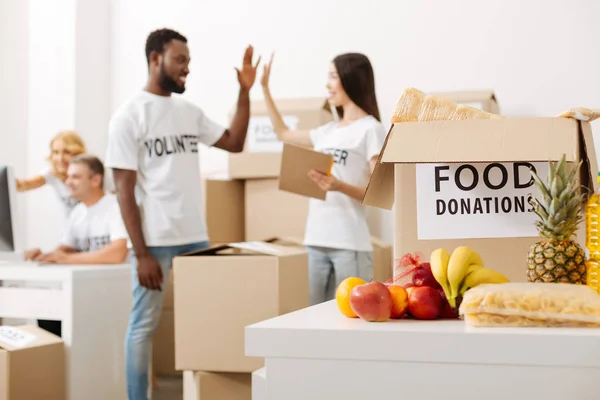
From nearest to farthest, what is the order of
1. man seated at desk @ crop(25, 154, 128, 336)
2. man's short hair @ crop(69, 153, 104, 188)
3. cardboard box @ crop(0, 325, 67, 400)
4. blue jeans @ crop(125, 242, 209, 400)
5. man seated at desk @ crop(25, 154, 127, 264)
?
1. cardboard box @ crop(0, 325, 67, 400)
2. blue jeans @ crop(125, 242, 209, 400)
3. man seated at desk @ crop(25, 154, 128, 336)
4. man seated at desk @ crop(25, 154, 127, 264)
5. man's short hair @ crop(69, 153, 104, 188)

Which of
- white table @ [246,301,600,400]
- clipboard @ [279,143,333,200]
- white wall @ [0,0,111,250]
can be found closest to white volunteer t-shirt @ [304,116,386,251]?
clipboard @ [279,143,333,200]

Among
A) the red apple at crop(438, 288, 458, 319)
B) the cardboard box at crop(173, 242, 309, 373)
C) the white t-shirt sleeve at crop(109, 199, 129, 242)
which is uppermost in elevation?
the white t-shirt sleeve at crop(109, 199, 129, 242)

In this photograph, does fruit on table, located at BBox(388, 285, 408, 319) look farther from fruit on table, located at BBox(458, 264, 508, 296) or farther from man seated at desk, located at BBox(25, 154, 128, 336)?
man seated at desk, located at BBox(25, 154, 128, 336)

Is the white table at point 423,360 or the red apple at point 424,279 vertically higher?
the red apple at point 424,279

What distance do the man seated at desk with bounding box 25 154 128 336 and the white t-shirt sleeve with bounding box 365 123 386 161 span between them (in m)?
0.96

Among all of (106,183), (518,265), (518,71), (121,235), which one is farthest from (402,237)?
(518,71)

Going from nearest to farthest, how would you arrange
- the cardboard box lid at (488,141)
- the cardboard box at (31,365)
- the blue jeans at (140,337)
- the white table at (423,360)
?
the white table at (423,360) < the cardboard box lid at (488,141) < the cardboard box at (31,365) < the blue jeans at (140,337)

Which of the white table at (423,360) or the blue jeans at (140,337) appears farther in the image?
the blue jeans at (140,337)

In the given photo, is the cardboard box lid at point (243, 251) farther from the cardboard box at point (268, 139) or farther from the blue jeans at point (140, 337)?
the cardboard box at point (268, 139)

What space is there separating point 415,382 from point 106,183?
104 inches

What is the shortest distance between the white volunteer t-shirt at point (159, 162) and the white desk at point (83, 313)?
34 cm

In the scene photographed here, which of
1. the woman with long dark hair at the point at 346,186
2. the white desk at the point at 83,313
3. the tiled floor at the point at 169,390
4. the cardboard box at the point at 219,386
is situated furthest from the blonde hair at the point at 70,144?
the cardboard box at the point at 219,386

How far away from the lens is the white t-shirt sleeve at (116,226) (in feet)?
9.50

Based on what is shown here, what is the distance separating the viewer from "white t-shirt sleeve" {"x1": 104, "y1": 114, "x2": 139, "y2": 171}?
2.46 meters
